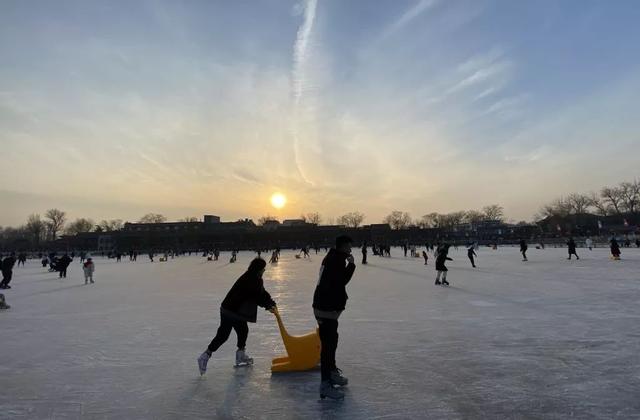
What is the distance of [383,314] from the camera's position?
888cm

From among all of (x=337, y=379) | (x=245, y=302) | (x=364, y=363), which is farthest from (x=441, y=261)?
(x=337, y=379)

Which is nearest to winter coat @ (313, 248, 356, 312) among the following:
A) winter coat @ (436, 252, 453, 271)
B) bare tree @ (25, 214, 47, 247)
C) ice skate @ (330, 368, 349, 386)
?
ice skate @ (330, 368, 349, 386)

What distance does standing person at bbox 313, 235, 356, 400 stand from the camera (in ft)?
13.5

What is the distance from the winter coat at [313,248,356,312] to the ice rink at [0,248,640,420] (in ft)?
2.91

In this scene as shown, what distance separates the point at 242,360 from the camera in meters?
5.23

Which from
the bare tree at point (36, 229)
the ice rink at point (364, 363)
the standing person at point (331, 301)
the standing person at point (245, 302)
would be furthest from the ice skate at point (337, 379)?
the bare tree at point (36, 229)

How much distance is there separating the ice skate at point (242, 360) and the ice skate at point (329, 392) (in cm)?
145

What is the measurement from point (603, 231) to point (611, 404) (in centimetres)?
12180

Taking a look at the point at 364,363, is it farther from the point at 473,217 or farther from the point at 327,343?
the point at 473,217

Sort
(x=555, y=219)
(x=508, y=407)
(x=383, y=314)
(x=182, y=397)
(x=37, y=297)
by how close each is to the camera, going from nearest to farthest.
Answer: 1. (x=508, y=407)
2. (x=182, y=397)
3. (x=383, y=314)
4. (x=37, y=297)
5. (x=555, y=219)

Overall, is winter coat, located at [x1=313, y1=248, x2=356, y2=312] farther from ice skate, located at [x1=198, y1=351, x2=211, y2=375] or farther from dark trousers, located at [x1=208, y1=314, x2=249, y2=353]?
ice skate, located at [x1=198, y1=351, x2=211, y2=375]

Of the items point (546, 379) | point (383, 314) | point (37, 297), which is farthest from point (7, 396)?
point (37, 297)

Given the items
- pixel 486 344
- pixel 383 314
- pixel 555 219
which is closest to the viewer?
pixel 486 344

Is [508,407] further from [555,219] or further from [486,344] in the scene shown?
[555,219]
